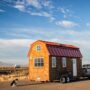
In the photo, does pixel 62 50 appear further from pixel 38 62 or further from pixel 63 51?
pixel 38 62

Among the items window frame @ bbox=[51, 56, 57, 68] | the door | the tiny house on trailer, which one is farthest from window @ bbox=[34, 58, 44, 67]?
the door

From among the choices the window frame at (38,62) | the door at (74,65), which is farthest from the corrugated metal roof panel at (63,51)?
the window frame at (38,62)

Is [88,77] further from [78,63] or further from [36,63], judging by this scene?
[36,63]

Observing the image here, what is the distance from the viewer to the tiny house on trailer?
32.0 metres

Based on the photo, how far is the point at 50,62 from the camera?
32.1 metres

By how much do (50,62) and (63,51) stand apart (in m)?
3.25

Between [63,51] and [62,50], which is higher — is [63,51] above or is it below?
below

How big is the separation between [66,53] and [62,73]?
324 cm

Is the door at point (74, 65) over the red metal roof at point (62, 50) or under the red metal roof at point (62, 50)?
under

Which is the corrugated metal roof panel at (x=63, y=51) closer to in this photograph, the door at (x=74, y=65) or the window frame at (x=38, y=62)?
the door at (x=74, y=65)

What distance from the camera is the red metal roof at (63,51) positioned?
1284 inches

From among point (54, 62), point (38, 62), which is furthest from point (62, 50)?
point (38, 62)

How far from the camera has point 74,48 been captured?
37.6 metres

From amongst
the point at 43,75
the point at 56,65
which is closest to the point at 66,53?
the point at 56,65
